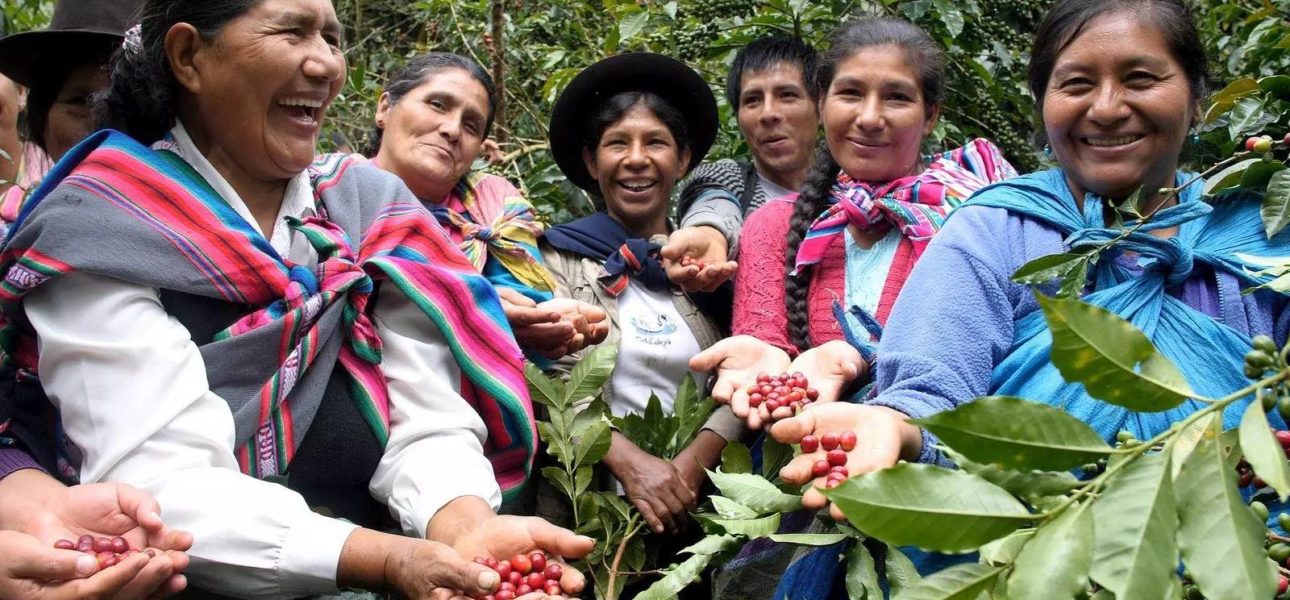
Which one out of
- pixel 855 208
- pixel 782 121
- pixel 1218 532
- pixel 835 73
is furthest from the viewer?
pixel 782 121

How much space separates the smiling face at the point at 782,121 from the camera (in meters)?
3.20

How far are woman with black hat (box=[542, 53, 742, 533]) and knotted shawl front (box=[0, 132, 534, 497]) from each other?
1.28 ft

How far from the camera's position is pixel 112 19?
100.0 inches

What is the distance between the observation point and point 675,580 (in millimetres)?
1714

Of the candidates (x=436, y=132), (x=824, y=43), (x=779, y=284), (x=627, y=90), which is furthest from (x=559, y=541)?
(x=824, y=43)

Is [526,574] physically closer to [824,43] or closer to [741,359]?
[741,359]

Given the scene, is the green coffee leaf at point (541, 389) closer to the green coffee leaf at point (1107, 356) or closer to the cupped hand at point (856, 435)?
the cupped hand at point (856, 435)

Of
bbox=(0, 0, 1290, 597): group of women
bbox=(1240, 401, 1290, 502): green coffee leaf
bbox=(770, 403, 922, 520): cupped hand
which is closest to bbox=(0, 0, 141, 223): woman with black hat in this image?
bbox=(0, 0, 1290, 597): group of women

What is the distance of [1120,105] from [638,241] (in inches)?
51.2

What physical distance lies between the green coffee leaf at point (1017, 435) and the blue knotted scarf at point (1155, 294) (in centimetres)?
59

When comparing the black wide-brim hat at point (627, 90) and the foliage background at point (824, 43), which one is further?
the foliage background at point (824, 43)

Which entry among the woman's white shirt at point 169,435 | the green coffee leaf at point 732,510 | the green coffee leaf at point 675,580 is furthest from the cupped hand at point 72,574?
the green coffee leaf at point 732,510

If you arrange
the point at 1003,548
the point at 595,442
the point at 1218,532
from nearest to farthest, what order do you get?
the point at 1218,532
the point at 1003,548
the point at 595,442

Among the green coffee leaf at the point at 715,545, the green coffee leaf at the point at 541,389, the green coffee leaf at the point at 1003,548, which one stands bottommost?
the green coffee leaf at the point at 715,545
